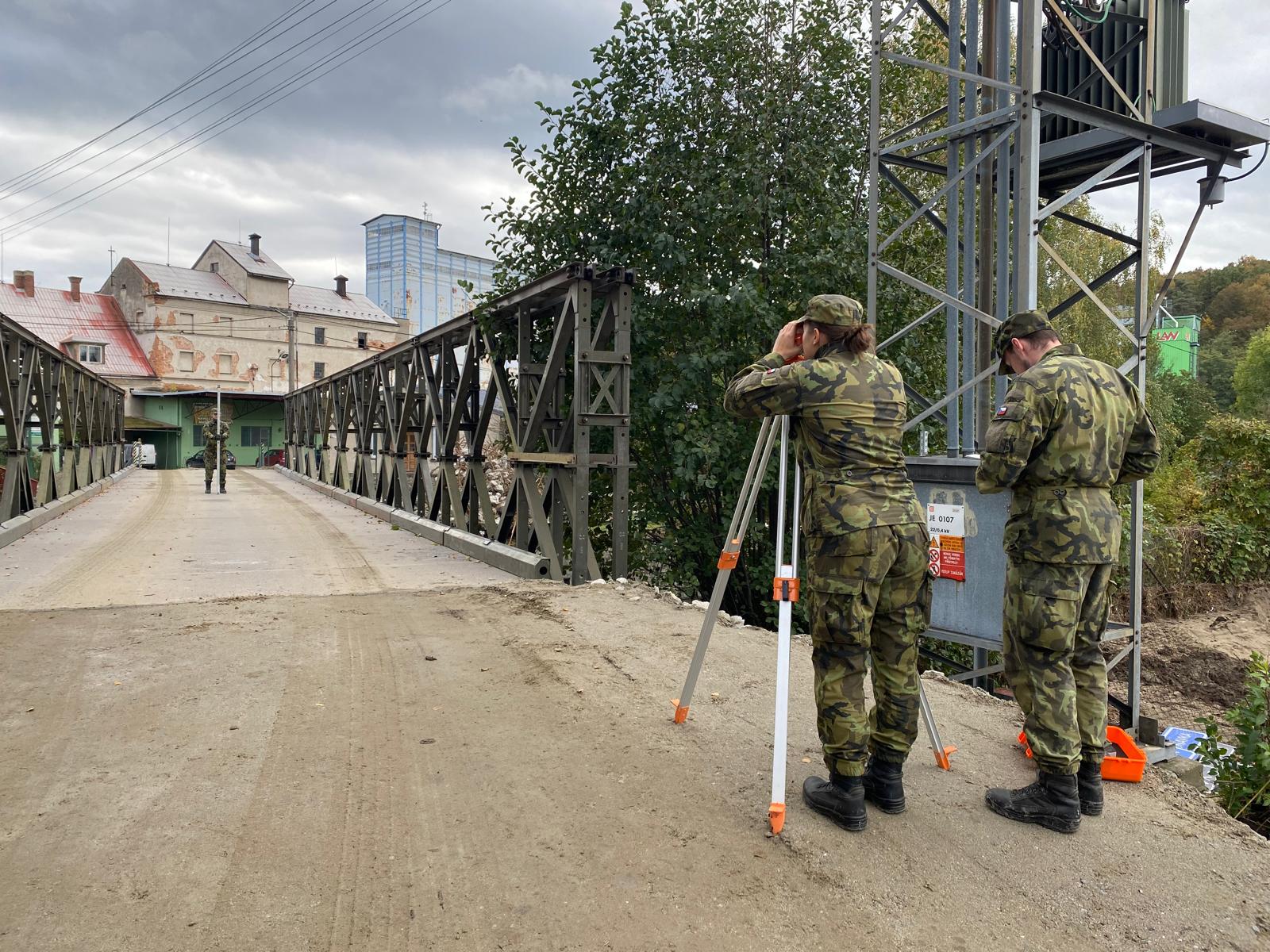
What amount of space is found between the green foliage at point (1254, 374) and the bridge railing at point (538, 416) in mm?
41671

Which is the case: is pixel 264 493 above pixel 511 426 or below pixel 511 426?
below

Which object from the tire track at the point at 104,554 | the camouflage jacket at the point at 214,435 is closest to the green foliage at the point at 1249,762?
the tire track at the point at 104,554

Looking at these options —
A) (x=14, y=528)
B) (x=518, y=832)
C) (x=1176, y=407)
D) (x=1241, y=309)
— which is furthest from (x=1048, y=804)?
(x=1241, y=309)

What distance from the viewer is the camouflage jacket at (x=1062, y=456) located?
3.25 meters

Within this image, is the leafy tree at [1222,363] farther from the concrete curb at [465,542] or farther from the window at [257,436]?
the window at [257,436]

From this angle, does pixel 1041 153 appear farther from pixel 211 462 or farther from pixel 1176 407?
pixel 1176 407

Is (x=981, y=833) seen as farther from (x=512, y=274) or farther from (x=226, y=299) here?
(x=226, y=299)

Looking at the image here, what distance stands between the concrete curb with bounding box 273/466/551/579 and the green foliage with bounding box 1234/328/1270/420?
137 ft

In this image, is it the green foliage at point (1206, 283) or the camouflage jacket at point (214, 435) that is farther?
the green foliage at point (1206, 283)

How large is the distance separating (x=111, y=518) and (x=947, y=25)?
1381cm

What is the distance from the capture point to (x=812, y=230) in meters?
9.60

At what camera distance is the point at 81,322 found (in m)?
44.8

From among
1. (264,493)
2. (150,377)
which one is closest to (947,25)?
(264,493)

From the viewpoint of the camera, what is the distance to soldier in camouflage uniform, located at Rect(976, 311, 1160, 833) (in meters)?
3.24
